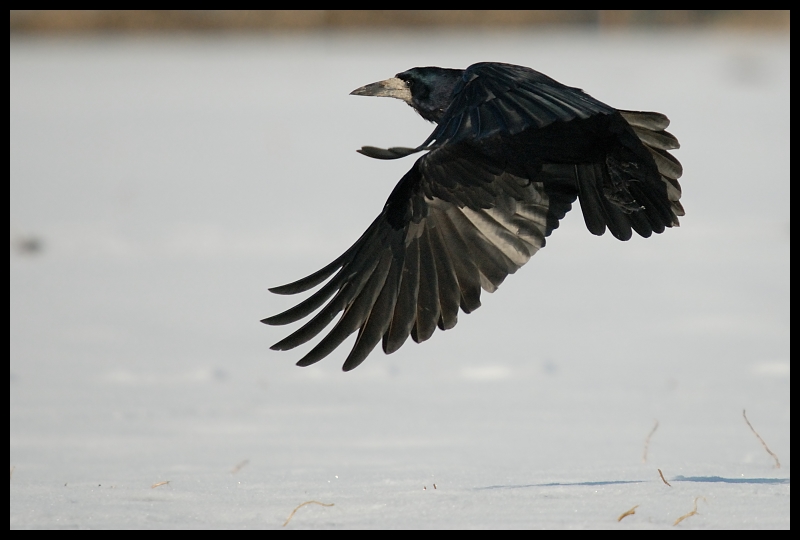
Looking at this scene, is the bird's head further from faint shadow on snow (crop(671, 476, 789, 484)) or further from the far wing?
faint shadow on snow (crop(671, 476, 789, 484))

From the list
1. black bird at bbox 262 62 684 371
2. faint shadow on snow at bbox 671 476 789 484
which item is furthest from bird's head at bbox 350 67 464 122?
faint shadow on snow at bbox 671 476 789 484

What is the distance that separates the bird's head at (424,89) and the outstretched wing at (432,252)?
75 centimetres

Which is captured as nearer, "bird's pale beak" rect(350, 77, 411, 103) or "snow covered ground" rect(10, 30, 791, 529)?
"snow covered ground" rect(10, 30, 791, 529)

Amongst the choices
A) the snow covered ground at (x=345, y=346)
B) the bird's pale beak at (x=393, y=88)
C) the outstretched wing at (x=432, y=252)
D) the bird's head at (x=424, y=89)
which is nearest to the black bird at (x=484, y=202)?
the outstretched wing at (x=432, y=252)

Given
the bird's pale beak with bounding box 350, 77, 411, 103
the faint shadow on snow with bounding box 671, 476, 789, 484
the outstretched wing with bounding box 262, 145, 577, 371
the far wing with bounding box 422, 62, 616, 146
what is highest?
the far wing with bounding box 422, 62, 616, 146

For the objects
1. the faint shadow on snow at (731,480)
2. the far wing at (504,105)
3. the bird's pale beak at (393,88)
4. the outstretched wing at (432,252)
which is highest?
the far wing at (504,105)

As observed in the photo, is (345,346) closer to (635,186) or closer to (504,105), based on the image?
(635,186)

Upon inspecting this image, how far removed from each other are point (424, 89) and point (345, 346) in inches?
86.6

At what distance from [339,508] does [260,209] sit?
719cm

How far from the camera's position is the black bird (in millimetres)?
3207

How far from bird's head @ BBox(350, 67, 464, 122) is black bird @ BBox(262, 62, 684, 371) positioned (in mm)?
671

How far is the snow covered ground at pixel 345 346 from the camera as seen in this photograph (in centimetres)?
308

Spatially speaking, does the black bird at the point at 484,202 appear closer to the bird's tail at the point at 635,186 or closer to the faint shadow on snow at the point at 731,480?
the bird's tail at the point at 635,186

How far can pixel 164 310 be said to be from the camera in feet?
23.0
